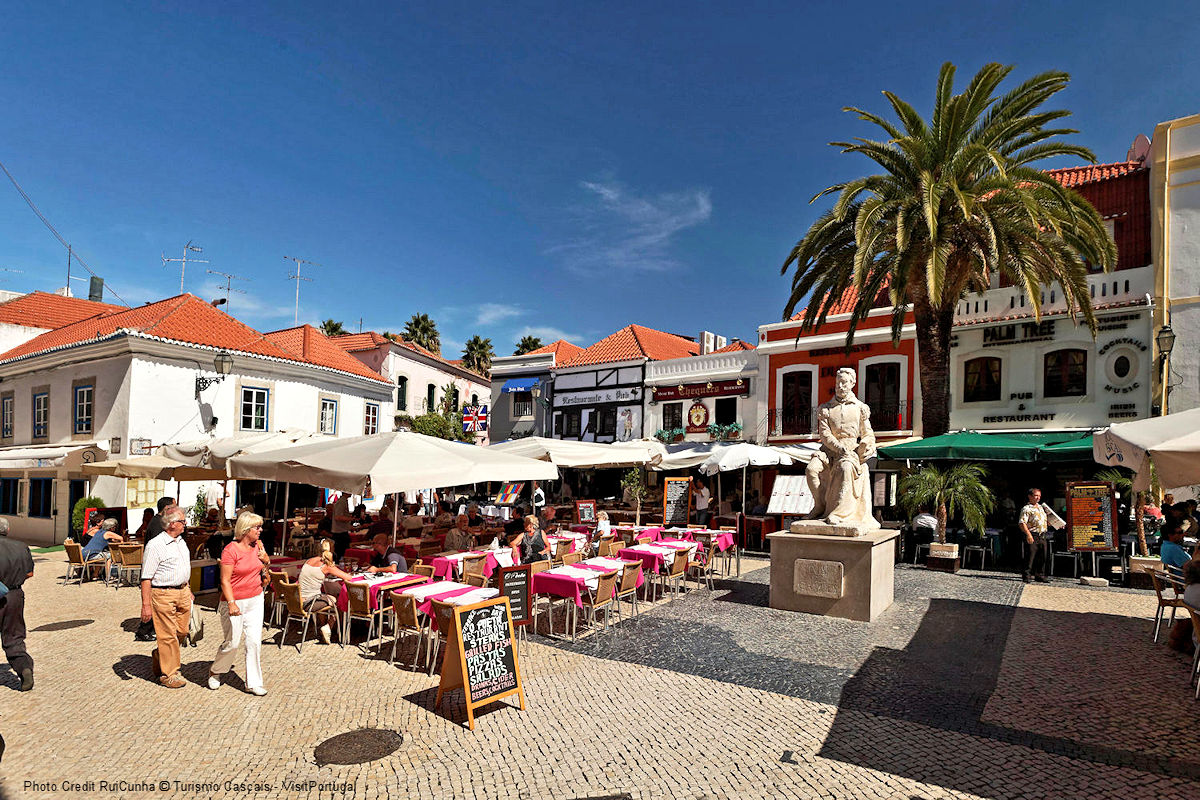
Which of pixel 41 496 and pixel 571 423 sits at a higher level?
pixel 571 423

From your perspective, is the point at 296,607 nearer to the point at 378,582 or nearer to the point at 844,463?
the point at 378,582

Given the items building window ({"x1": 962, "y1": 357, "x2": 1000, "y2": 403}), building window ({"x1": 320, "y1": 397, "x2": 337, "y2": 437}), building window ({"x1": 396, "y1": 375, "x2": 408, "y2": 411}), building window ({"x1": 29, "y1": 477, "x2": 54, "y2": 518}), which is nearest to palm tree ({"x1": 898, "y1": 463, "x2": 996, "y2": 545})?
building window ({"x1": 962, "y1": 357, "x2": 1000, "y2": 403})

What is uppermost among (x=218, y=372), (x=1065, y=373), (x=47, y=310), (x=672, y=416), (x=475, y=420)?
(x=47, y=310)

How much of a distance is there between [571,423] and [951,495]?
57.3 feet

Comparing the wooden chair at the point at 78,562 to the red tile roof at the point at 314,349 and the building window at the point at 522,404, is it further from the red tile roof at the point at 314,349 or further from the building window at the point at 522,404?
the building window at the point at 522,404

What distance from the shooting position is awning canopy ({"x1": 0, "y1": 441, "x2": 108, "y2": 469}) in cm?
1717

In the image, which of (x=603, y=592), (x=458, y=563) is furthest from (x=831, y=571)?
(x=458, y=563)

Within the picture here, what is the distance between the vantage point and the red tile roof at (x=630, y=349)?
2892 cm

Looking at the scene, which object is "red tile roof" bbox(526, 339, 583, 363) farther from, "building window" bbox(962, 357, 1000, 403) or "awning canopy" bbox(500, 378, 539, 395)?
"building window" bbox(962, 357, 1000, 403)

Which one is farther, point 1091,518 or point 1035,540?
point 1035,540

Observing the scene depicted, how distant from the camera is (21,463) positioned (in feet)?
64.2

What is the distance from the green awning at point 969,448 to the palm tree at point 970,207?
1.98 m

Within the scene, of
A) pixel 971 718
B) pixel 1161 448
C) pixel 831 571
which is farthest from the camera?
pixel 831 571

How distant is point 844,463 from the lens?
1007 centimetres
